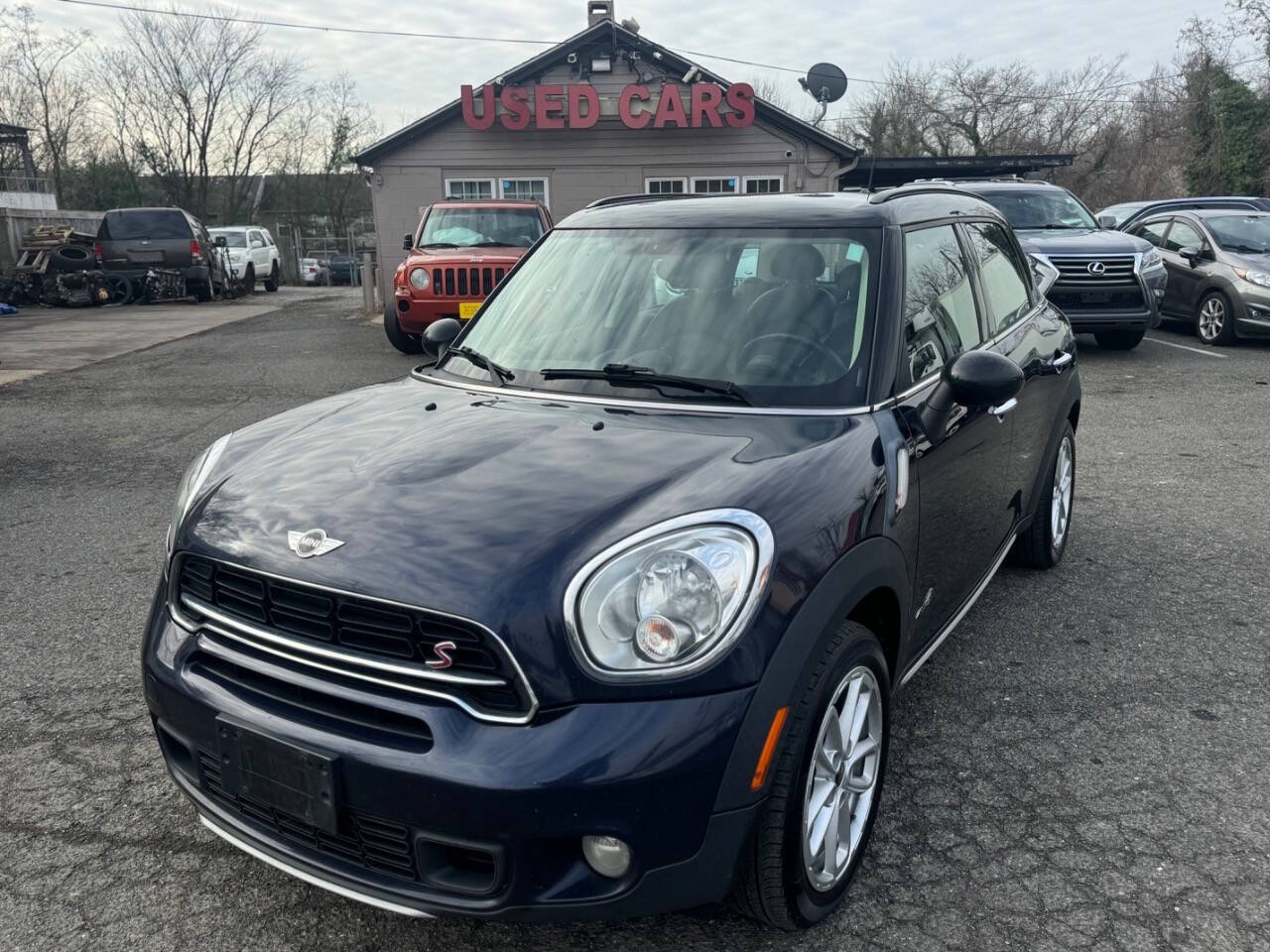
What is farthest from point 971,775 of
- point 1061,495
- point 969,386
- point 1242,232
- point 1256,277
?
point 1242,232

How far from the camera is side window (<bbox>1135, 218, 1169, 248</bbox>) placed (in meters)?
13.6

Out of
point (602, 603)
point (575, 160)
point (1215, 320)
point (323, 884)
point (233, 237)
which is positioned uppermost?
point (575, 160)

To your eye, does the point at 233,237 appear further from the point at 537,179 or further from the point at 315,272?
the point at 315,272

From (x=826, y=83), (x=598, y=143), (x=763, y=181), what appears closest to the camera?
(x=826, y=83)

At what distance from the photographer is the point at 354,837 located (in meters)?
2.03

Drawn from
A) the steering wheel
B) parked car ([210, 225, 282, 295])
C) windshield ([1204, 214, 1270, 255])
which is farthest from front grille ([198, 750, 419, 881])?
parked car ([210, 225, 282, 295])

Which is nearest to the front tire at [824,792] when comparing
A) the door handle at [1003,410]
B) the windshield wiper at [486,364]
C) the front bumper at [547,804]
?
the front bumper at [547,804]

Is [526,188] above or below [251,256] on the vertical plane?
above

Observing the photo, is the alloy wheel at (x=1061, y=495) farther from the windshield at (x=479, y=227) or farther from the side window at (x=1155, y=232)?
the side window at (x=1155, y=232)

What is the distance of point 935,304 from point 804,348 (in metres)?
0.61

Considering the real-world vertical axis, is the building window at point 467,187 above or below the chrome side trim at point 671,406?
above

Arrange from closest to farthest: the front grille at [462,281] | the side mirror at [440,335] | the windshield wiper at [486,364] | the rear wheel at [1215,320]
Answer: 1. the windshield wiper at [486,364]
2. the side mirror at [440,335]
3. the front grille at [462,281]
4. the rear wheel at [1215,320]

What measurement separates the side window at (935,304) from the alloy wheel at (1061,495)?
4.22 ft

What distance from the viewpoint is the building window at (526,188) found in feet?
65.7
